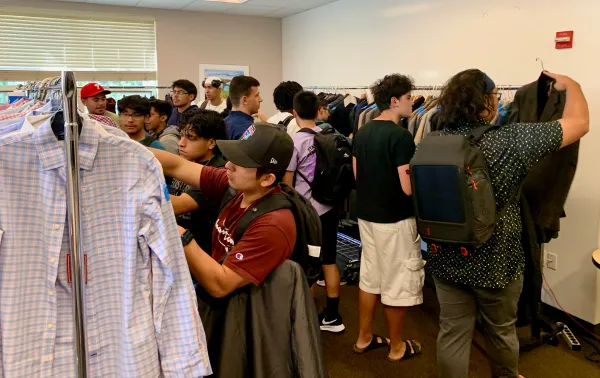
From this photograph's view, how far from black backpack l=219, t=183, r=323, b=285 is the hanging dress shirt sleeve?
374 millimetres

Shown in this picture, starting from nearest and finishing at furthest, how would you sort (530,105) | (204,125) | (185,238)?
(185,238)
(204,125)
(530,105)

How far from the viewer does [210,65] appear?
6.59m

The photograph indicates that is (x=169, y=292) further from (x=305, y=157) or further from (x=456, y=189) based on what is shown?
(x=305, y=157)

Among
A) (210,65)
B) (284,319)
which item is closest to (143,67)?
(210,65)

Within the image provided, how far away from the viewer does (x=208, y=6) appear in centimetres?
607

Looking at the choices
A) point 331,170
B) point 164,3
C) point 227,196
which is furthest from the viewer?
point 164,3

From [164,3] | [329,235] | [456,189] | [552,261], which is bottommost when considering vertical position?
[552,261]

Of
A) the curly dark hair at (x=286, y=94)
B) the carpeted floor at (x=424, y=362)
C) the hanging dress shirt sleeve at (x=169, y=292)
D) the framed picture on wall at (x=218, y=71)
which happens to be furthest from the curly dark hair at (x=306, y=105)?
the framed picture on wall at (x=218, y=71)

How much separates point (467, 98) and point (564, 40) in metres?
1.72

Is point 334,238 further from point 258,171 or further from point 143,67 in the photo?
point 143,67

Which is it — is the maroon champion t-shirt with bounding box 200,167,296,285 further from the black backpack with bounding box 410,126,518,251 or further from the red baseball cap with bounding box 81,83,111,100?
the red baseball cap with bounding box 81,83,111,100

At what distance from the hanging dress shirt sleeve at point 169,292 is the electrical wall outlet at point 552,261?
114 inches

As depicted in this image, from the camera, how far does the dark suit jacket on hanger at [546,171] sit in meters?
2.37

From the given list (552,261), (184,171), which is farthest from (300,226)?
(552,261)
